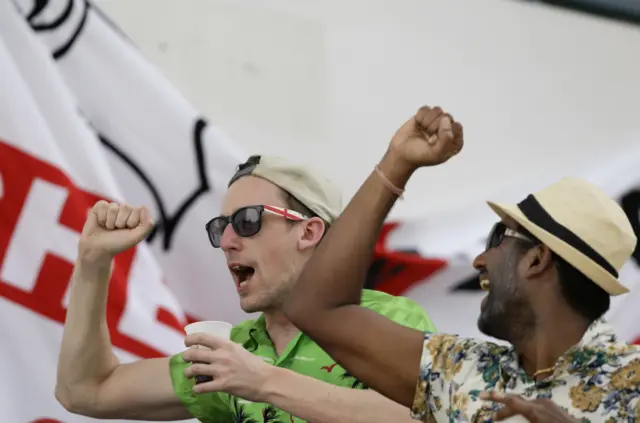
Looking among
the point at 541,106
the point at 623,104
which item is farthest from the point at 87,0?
the point at 623,104

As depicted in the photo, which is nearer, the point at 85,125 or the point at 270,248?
the point at 270,248

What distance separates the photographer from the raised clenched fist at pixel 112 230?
1274 millimetres

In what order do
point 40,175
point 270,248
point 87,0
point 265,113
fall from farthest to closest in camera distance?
point 265,113
point 87,0
point 40,175
point 270,248

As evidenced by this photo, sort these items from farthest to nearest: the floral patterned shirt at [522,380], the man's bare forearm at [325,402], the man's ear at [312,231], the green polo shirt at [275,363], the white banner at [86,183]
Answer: the white banner at [86,183]
the man's ear at [312,231]
the green polo shirt at [275,363]
the man's bare forearm at [325,402]
the floral patterned shirt at [522,380]

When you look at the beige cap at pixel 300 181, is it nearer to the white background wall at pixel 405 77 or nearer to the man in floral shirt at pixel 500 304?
the man in floral shirt at pixel 500 304

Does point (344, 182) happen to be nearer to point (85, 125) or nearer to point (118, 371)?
point (85, 125)

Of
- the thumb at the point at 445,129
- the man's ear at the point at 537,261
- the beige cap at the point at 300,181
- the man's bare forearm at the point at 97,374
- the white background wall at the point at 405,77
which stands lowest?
the man's bare forearm at the point at 97,374

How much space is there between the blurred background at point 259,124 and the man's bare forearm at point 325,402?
666mm

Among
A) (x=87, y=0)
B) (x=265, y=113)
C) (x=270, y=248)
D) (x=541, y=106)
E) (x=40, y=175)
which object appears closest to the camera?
(x=270, y=248)

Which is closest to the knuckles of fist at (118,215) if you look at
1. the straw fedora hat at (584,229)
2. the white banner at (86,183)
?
the white banner at (86,183)

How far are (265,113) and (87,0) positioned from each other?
46 centimetres

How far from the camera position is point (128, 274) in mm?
1718

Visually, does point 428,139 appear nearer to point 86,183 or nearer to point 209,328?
point 209,328

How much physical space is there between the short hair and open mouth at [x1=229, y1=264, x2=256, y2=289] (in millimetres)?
470
